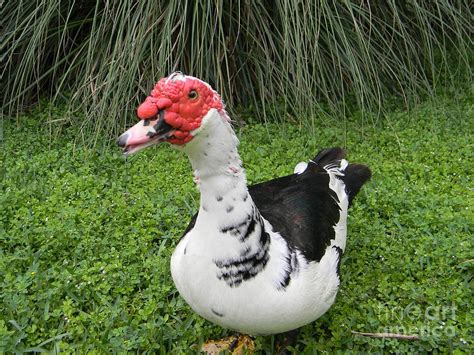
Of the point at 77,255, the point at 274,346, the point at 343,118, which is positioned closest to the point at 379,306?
the point at 274,346

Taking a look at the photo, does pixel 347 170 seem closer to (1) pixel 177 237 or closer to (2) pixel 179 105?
(1) pixel 177 237

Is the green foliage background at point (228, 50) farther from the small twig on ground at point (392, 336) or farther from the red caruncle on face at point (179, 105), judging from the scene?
the red caruncle on face at point (179, 105)

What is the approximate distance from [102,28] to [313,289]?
2623 mm

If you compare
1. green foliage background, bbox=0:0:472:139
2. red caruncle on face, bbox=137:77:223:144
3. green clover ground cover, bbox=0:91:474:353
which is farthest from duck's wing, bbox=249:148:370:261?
green foliage background, bbox=0:0:472:139

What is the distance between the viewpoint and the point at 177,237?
2867 mm

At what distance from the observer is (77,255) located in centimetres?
272

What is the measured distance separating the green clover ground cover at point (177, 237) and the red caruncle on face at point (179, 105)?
1049 millimetres

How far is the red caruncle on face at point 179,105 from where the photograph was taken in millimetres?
1496

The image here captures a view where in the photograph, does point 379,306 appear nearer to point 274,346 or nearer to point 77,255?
point 274,346

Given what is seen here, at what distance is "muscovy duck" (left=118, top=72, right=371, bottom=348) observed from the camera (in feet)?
4.98

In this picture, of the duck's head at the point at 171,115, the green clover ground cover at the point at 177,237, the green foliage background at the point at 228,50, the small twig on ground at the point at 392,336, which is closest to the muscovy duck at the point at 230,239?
the duck's head at the point at 171,115

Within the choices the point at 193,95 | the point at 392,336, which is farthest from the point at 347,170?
the point at 193,95

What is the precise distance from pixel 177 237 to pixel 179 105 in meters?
1.45

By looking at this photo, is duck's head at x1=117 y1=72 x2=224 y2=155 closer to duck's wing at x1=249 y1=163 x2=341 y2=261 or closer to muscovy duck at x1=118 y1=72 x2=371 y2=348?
muscovy duck at x1=118 y1=72 x2=371 y2=348
